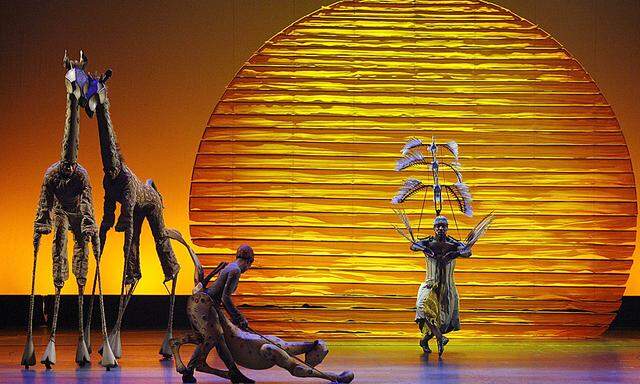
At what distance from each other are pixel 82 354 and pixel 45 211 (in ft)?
3.18

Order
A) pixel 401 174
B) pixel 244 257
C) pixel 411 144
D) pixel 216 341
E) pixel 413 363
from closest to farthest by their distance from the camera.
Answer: pixel 216 341
pixel 244 257
pixel 413 363
pixel 411 144
pixel 401 174

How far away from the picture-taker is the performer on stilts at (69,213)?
6777mm

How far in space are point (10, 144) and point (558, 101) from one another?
5.03 m

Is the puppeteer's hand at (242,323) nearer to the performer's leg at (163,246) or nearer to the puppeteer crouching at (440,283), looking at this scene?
the performer's leg at (163,246)

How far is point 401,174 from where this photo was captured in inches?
380

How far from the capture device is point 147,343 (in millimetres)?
8586

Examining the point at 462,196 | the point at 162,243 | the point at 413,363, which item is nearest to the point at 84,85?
the point at 162,243

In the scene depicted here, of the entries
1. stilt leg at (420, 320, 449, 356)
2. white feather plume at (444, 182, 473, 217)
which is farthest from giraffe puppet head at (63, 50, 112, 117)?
white feather plume at (444, 182, 473, 217)

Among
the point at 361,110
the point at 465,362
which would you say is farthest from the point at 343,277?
the point at 465,362

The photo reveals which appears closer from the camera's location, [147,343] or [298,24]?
[147,343]

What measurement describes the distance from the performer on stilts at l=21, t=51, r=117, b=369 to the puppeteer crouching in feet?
8.38

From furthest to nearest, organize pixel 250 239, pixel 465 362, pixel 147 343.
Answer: pixel 250 239
pixel 147 343
pixel 465 362

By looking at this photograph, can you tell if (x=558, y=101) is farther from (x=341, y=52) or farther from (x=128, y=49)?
(x=128, y=49)

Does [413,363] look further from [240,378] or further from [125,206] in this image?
[125,206]
